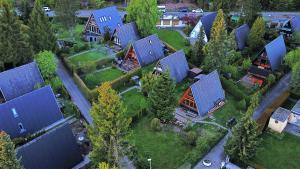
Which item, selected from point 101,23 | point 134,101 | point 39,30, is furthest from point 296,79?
point 39,30

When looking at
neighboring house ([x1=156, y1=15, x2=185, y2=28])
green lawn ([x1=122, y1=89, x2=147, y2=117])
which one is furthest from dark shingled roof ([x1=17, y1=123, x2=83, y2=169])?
neighboring house ([x1=156, y1=15, x2=185, y2=28])

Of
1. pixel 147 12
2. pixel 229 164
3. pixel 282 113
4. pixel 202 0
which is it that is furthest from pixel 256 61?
pixel 202 0

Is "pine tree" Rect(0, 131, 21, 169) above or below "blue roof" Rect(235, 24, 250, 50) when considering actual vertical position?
below

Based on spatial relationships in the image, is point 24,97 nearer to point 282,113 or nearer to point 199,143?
point 199,143

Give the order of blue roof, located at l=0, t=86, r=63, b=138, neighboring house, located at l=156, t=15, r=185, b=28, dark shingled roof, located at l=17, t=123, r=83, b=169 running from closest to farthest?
dark shingled roof, located at l=17, t=123, r=83, b=169, blue roof, located at l=0, t=86, r=63, b=138, neighboring house, located at l=156, t=15, r=185, b=28

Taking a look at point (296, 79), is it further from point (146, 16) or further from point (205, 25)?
point (146, 16)

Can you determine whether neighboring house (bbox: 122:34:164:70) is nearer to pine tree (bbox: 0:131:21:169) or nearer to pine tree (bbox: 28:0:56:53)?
pine tree (bbox: 28:0:56:53)

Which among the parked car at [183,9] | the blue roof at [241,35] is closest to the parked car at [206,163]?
the blue roof at [241,35]
